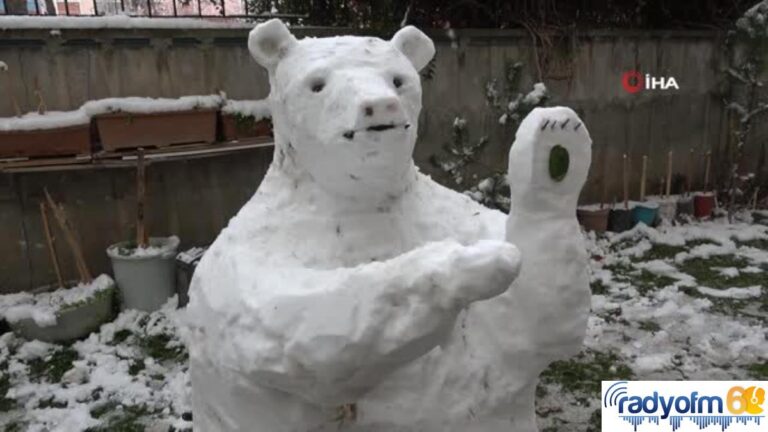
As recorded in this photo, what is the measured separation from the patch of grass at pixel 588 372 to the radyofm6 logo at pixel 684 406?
0.46 metres

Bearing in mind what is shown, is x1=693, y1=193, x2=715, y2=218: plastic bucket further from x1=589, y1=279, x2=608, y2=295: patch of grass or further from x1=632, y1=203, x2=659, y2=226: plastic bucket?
x1=589, y1=279, x2=608, y2=295: patch of grass

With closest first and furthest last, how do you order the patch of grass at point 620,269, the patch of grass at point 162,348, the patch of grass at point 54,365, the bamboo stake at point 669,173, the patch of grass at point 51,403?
the patch of grass at point 51,403, the patch of grass at point 54,365, the patch of grass at point 162,348, the patch of grass at point 620,269, the bamboo stake at point 669,173

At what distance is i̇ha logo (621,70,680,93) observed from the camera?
5516 mm

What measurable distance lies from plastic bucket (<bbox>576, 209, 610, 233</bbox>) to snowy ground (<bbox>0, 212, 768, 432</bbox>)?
780 millimetres

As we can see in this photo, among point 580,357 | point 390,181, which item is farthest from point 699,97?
point 390,181

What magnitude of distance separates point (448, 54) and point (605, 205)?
1867 mm

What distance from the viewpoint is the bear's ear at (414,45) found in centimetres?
148

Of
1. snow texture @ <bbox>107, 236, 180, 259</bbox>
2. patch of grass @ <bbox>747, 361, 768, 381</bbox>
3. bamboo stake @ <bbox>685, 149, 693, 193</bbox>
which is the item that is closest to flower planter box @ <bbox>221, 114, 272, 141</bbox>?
snow texture @ <bbox>107, 236, 180, 259</bbox>

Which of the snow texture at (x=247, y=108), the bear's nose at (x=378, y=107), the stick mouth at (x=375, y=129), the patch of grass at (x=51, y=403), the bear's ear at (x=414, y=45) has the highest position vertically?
the bear's ear at (x=414, y=45)

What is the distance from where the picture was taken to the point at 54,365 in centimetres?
343

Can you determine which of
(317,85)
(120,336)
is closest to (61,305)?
(120,336)

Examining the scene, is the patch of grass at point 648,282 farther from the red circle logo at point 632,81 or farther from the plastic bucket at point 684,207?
the red circle logo at point 632,81

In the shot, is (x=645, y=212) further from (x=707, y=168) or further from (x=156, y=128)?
(x=156, y=128)

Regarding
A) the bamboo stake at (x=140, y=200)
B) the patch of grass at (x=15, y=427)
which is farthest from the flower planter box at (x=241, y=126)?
the patch of grass at (x=15, y=427)
